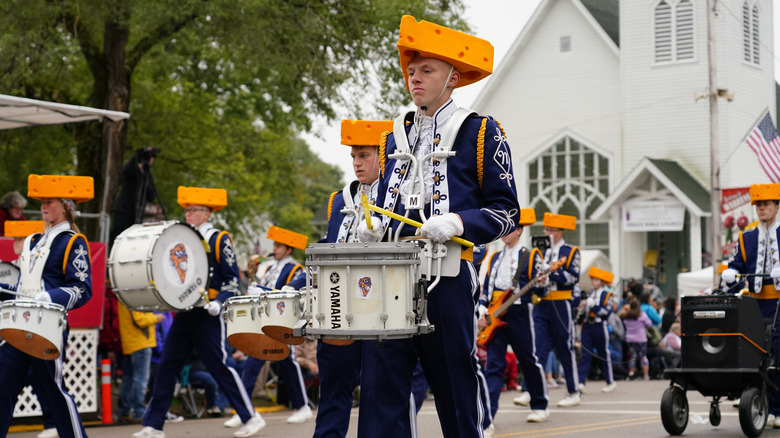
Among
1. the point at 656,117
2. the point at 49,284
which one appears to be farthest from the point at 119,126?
the point at 656,117

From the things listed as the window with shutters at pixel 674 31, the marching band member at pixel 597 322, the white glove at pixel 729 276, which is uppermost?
the window with shutters at pixel 674 31

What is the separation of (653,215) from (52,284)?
93.6 ft

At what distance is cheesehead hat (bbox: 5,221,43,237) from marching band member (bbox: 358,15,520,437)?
701cm

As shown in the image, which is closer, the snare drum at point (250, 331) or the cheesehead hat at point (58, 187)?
the cheesehead hat at point (58, 187)

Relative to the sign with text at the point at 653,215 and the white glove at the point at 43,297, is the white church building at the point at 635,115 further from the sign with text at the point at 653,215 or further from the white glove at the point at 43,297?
the white glove at the point at 43,297

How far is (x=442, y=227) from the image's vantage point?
4.81m

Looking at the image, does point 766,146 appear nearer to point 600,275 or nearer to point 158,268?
point 600,275

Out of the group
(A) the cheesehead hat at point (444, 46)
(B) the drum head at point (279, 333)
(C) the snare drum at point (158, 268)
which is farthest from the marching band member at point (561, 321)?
(A) the cheesehead hat at point (444, 46)

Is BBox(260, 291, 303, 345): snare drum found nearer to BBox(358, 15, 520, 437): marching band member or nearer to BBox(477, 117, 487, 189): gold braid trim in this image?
BBox(358, 15, 520, 437): marching band member

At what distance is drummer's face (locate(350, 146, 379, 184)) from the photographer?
24.3 feet

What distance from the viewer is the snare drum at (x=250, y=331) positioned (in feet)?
27.3

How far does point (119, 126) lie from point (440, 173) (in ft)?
44.5

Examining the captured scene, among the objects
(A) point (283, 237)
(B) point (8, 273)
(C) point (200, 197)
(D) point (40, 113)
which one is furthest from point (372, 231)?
(D) point (40, 113)

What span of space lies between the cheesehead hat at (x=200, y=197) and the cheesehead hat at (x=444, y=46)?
608cm
